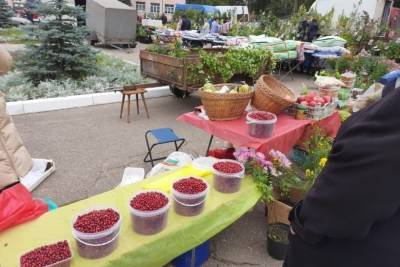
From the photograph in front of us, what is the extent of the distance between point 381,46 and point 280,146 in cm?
1164

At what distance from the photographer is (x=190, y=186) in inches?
96.8

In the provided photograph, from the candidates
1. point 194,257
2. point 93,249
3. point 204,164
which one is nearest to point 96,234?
point 93,249

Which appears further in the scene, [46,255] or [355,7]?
[355,7]

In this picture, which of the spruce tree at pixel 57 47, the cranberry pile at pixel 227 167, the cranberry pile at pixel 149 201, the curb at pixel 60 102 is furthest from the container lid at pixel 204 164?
the spruce tree at pixel 57 47

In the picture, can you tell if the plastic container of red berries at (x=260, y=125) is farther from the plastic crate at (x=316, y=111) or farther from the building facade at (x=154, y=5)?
the building facade at (x=154, y=5)

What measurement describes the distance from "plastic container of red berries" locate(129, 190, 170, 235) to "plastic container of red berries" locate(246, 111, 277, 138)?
116 cm

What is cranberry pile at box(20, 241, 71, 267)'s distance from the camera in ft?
5.69

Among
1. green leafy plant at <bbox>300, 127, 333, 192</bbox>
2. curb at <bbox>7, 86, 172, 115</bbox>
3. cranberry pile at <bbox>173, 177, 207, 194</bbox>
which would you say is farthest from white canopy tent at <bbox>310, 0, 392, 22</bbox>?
cranberry pile at <bbox>173, 177, 207, 194</bbox>

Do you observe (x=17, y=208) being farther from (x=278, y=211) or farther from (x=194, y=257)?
(x=278, y=211)

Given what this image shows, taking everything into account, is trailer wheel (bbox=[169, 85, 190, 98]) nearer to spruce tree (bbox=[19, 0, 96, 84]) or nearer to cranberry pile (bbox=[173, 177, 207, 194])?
spruce tree (bbox=[19, 0, 96, 84])

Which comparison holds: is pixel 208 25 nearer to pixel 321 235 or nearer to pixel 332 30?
pixel 332 30

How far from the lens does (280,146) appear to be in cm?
323

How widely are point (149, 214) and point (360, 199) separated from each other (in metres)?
1.37

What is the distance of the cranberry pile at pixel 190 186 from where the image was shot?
7.88 feet
